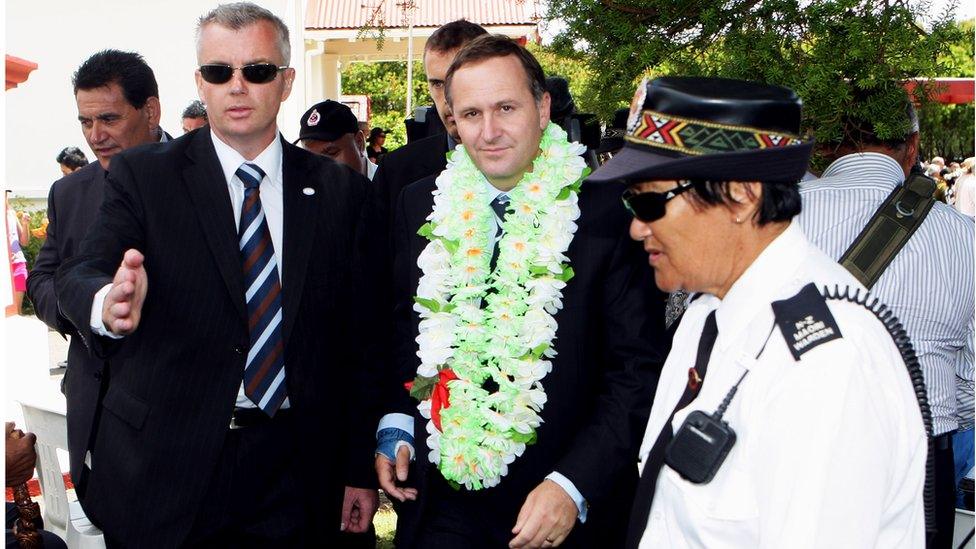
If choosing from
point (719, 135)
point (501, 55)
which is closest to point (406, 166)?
point (501, 55)

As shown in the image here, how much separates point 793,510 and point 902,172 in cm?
225

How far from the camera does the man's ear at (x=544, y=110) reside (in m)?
3.08

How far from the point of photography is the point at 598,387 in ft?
9.53

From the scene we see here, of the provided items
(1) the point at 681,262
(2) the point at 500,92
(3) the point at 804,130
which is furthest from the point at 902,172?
(1) the point at 681,262

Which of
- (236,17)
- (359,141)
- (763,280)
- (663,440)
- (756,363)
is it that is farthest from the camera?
(359,141)

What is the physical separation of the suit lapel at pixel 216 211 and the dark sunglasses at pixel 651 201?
1.43 m

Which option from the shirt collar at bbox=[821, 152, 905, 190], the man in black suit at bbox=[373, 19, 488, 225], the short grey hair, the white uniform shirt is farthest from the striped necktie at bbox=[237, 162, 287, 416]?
the shirt collar at bbox=[821, 152, 905, 190]

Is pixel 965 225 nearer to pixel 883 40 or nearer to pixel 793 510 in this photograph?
pixel 883 40

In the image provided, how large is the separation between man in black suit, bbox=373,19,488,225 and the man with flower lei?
100cm

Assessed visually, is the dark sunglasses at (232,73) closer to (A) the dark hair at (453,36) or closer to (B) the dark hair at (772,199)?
(A) the dark hair at (453,36)

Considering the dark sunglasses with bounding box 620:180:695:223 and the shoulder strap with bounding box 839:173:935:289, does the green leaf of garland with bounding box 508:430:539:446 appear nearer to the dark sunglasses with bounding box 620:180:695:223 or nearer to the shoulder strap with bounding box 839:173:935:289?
the dark sunglasses with bounding box 620:180:695:223

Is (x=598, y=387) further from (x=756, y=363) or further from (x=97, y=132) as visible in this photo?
(x=97, y=132)

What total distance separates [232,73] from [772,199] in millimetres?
2058

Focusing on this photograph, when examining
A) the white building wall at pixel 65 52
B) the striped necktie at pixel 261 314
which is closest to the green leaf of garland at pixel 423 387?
the striped necktie at pixel 261 314
